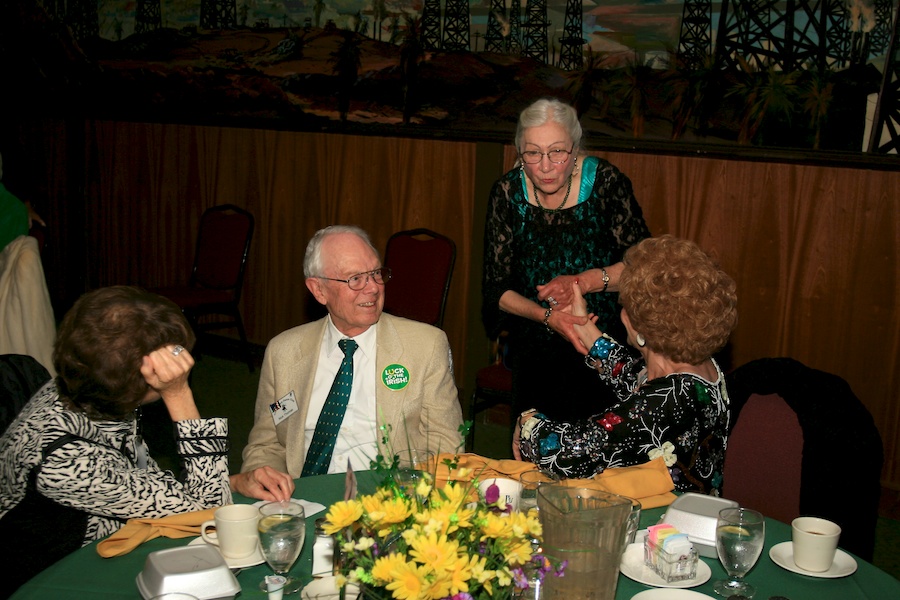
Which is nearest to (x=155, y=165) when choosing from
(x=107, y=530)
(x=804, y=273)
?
(x=804, y=273)

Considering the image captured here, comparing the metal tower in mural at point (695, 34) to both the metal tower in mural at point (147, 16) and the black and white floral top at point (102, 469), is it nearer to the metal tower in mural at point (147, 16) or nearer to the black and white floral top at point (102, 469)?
the black and white floral top at point (102, 469)

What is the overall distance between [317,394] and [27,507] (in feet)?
2.95

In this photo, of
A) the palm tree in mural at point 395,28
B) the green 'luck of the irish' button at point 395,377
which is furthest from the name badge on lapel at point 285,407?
the palm tree in mural at point 395,28

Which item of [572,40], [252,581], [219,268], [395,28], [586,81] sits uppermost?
[395,28]

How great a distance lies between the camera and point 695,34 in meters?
4.62

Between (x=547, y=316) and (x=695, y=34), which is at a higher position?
(x=695, y=34)

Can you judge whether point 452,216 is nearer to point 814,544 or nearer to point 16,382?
point 16,382

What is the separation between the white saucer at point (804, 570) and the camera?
5.89 feet

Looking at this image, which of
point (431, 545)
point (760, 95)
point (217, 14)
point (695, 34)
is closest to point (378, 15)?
point (217, 14)

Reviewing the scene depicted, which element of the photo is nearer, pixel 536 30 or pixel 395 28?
pixel 536 30

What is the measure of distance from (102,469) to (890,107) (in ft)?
12.2

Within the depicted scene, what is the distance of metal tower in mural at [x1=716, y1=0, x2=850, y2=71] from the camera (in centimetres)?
425

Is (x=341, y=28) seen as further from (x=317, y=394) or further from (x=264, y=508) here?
(x=264, y=508)

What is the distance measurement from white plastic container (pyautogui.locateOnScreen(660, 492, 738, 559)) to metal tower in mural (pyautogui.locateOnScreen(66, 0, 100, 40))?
22.6 feet
